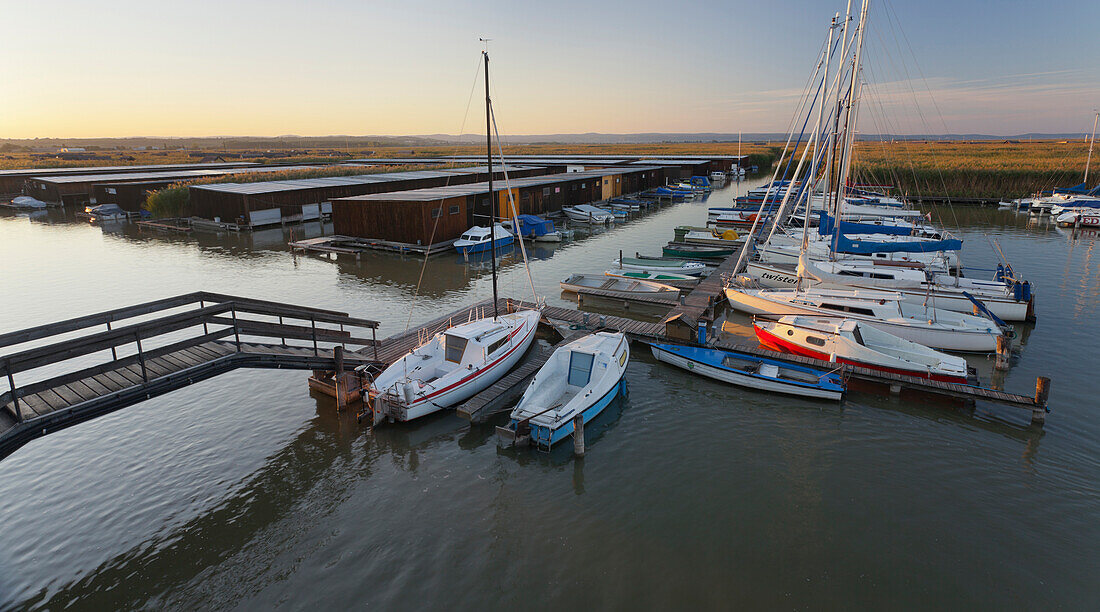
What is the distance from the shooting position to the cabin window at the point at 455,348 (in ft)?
64.3

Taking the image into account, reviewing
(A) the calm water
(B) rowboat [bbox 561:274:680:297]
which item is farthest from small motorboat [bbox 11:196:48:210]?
(B) rowboat [bbox 561:274:680:297]

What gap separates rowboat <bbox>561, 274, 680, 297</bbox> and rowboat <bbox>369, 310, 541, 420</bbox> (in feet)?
40.9

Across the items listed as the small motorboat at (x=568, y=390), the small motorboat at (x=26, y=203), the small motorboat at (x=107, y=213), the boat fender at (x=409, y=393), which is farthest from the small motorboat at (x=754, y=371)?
the small motorboat at (x=26, y=203)

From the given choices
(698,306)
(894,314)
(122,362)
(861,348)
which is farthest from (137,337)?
(894,314)

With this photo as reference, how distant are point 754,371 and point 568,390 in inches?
313

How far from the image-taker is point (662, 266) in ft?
123

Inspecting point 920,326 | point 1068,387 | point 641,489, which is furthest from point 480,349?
point 1068,387

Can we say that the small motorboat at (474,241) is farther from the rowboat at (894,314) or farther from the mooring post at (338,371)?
the mooring post at (338,371)

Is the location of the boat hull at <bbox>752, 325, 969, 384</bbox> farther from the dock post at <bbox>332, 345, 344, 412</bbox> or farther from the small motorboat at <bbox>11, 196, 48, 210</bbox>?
the small motorboat at <bbox>11, 196, 48, 210</bbox>

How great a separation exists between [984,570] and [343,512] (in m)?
15.5

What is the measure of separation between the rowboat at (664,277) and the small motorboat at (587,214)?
26.3 meters

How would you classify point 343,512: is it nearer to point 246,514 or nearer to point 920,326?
point 246,514

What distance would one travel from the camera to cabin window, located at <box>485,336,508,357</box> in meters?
20.0

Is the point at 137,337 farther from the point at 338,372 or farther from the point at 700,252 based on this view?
the point at 700,252
